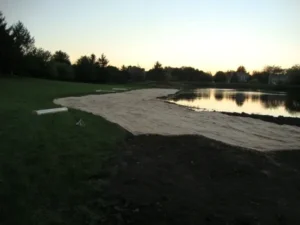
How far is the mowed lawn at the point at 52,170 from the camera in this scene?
4805 mm

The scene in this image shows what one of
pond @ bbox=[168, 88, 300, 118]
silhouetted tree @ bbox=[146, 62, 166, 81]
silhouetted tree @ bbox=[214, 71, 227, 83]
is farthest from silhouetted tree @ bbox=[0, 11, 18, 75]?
silhouetted tree @ bbox=[214, 71, 227, 83]

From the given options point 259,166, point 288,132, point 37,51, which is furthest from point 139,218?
point 37,51

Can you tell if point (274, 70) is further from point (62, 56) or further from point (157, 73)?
point (62, 56)

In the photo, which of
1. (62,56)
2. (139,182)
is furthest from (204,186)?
(62,56)

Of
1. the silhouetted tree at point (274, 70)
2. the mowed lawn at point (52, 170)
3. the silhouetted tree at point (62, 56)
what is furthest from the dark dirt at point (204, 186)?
the silhouetted tree at point (274, 70)

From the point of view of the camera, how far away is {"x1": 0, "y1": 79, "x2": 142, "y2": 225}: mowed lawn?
480cm

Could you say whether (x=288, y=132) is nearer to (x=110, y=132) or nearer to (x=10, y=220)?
(x=110, y=132)

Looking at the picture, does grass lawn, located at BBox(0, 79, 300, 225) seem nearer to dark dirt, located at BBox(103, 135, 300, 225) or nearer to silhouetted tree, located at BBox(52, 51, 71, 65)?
dark dirt, located at BBox(103, 135, 300, 225)

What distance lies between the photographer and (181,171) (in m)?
6.79

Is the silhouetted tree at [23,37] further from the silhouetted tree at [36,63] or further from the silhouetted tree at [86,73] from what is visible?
the silhouetted tree at [86,73]

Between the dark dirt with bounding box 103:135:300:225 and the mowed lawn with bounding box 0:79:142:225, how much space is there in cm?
45

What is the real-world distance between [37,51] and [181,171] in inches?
2723

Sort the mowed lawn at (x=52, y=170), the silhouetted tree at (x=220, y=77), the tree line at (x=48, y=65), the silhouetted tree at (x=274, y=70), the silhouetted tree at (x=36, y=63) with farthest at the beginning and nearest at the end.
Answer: the silhouetted tree at (x=274, y=70) → the silhouetted tree at (x=220, y=77) → the silhouetted tree at (x=36, y=63) → the tree line at (x=48, y=65) → the mowed lawn at (x=52, y=170)

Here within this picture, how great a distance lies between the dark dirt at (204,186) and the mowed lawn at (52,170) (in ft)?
1.47
